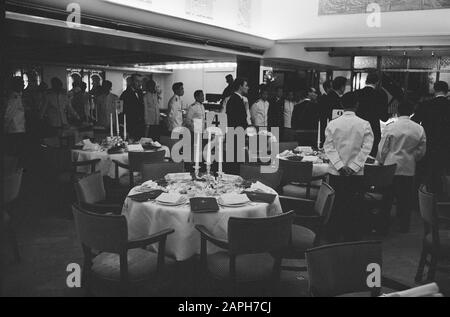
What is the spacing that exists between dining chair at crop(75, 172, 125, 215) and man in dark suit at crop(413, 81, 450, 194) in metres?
4.42

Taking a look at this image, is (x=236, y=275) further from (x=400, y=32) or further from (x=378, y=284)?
(x=400, y=32)

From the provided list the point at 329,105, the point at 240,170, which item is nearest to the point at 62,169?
the point at 240,170

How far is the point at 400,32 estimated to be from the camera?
8875 mm

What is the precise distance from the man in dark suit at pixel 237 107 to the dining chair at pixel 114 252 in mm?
5197

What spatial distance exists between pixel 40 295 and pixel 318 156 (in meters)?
3.84

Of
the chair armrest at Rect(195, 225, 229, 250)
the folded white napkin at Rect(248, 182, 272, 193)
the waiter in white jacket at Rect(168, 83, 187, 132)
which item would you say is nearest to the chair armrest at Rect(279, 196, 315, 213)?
the folded white napkin at Rect(248, 182, 272, 193)

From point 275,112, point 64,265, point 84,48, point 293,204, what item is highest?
point 84,48

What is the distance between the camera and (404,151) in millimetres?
5461

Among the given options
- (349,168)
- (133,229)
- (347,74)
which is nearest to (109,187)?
(133,229)

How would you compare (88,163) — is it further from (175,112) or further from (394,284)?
(175,112)

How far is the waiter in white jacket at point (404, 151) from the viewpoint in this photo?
545 centimetres

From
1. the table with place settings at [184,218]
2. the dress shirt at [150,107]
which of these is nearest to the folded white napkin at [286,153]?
the table with place settings at [184,218]

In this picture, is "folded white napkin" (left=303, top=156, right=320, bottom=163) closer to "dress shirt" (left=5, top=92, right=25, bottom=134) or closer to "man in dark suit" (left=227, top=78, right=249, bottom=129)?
"man in dark suit" (left=227, top=78, right=249, bottom=129)

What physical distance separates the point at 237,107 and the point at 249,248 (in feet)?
18.0
